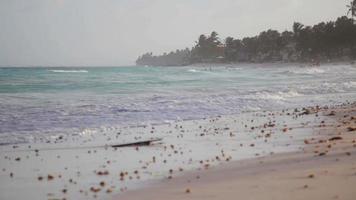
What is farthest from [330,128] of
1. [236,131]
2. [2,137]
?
[2,137]

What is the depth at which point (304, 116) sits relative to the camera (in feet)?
60.7

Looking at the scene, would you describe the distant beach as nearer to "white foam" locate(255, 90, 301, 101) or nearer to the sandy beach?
the sandy beach

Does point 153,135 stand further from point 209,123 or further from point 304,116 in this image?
point 304,116

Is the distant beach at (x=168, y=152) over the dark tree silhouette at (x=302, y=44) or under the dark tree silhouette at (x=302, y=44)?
under

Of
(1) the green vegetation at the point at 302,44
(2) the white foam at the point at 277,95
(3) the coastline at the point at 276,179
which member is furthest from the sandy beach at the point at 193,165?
(1) the green vegetation at the point at 302,44

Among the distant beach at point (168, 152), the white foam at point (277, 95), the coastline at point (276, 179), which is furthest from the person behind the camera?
the white foam at point (277, 95)

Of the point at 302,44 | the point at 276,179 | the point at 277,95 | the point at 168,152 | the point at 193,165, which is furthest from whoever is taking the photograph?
the point at 302,44

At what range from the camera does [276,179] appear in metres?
7.44

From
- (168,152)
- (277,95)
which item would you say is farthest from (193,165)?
(277,95)

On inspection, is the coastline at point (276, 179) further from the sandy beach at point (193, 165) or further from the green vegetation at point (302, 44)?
the green vegetation at point (302, 44)

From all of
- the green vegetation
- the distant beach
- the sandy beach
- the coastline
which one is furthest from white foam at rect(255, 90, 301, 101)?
the green vegetation

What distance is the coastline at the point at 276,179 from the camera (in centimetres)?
656

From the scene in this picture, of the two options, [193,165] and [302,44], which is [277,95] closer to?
[193,165]

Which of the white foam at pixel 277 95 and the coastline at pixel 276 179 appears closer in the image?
the coastline at pixel 276 179
